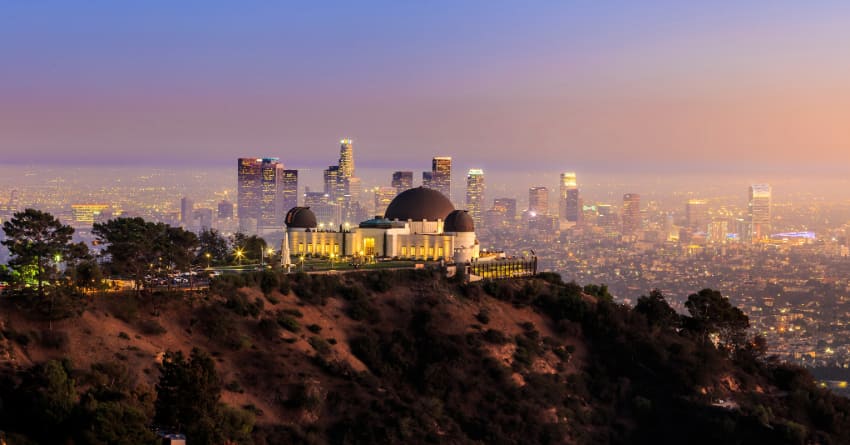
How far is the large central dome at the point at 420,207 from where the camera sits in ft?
332

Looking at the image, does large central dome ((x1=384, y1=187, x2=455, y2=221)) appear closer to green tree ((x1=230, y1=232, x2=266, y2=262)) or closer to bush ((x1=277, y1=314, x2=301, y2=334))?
green tree ((x1=230, y1=232, x2=266, y2=262))

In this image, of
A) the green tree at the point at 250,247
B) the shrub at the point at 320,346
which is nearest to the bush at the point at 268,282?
the shrub at the point at 320,346

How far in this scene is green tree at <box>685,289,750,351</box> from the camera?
88.2 m

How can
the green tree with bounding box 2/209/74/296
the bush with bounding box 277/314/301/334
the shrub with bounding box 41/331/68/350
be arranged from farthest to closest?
the bush with bounding box 277/314/301/334 < the green tree with bounding box 2/209/74/296 < the shrub with bounding box 41/331/68/350

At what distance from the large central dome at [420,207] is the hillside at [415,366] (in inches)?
620

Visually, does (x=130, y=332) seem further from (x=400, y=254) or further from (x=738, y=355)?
(x=738, y=355)

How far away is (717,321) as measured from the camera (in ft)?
291

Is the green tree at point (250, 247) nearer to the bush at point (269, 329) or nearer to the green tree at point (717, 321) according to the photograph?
the bush at point (269, 329)

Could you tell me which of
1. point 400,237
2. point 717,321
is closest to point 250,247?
point 400,237

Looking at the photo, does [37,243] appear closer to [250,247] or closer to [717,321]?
[250,247]

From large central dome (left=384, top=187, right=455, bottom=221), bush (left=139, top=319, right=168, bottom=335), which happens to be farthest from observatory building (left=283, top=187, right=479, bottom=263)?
bush (left=139, top=319, right=168, bottom=335)

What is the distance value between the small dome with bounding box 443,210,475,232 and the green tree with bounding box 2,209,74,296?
3954 cm

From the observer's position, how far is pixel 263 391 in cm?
6012

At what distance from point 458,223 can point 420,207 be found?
23.3ft
